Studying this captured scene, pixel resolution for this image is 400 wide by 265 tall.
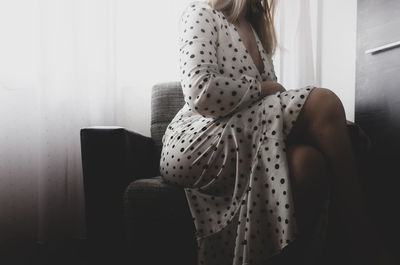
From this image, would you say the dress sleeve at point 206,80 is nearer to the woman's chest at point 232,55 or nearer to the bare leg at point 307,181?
the woman's chest at point 232,55

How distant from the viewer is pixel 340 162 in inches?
31.6

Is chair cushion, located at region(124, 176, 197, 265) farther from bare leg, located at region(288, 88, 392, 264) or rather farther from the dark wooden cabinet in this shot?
the dark wooden cabinet

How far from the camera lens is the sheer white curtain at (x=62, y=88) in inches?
54.4

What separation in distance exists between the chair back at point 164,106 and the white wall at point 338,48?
80 cm

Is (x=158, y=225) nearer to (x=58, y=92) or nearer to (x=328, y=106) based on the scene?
(x=328, y=106)

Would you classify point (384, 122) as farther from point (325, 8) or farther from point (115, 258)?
point (115, 258)

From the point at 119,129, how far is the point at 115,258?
36cm

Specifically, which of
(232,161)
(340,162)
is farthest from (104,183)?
(340,162)

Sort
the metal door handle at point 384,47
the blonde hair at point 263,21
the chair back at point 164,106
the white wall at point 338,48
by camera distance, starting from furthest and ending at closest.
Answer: the white wall at point 338,48
the chair back at point 164,106
the blonde hair at point 263,21
the metal door handle at point 384,47

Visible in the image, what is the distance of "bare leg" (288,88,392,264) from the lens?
78cm

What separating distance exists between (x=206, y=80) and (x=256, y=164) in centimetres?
24

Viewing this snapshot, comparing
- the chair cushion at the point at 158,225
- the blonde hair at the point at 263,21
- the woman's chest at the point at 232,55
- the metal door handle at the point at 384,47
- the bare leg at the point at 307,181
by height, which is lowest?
the chair cushion at the point at 158,225

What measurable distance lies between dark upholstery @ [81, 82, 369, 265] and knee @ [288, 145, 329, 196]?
0.30m

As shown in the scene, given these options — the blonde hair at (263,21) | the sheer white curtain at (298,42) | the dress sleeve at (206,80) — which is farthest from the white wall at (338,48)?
the dress sleeve at (206,80)
